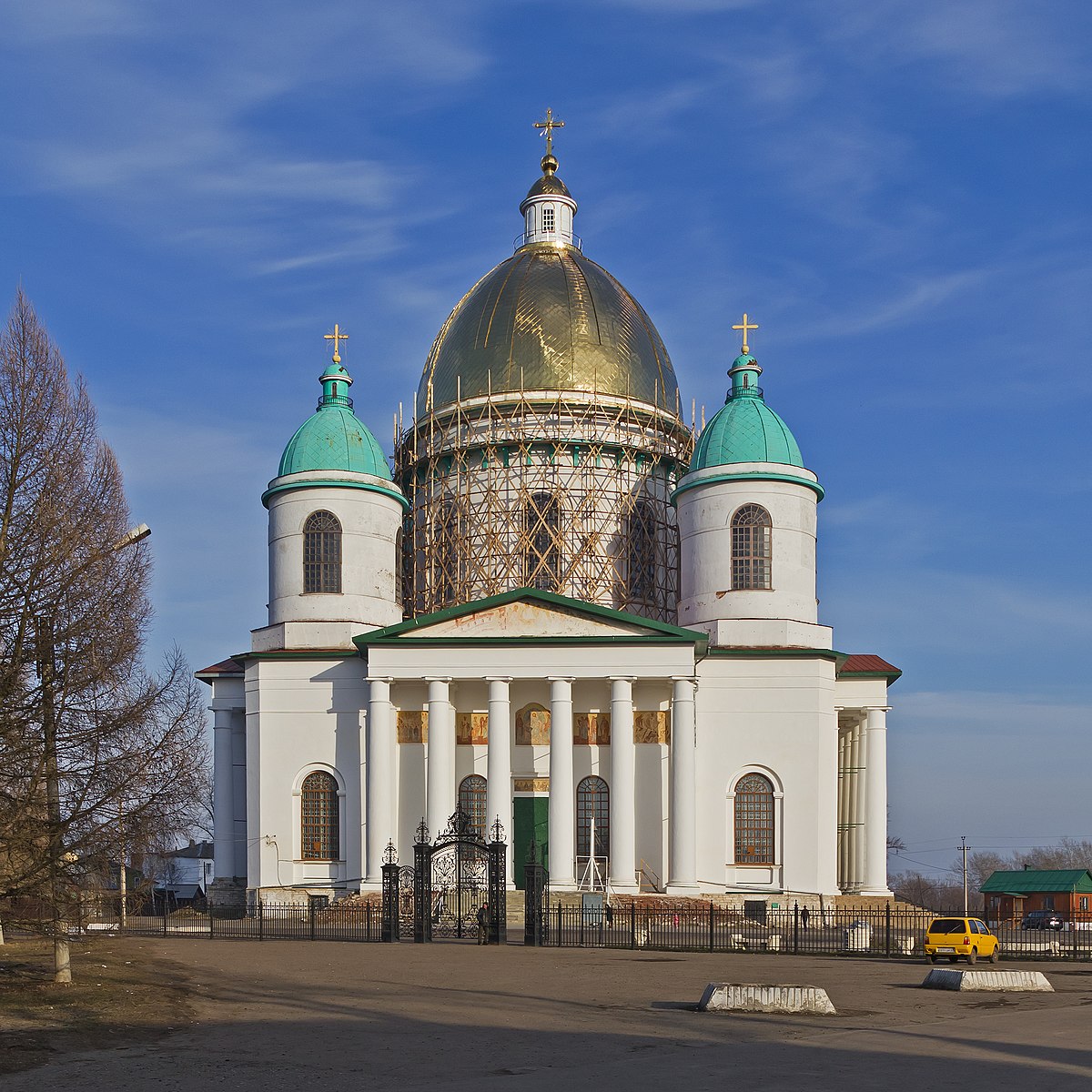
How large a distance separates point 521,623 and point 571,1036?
2628 centimetres

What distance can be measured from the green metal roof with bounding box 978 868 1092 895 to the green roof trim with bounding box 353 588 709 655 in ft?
149

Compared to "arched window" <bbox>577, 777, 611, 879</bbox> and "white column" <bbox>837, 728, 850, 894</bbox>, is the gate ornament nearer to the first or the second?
"arched window" <bbox>577, 777, 611, 879</bbox>

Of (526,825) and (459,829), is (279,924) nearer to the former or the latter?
(459,829)

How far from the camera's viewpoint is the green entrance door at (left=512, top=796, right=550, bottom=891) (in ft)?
144

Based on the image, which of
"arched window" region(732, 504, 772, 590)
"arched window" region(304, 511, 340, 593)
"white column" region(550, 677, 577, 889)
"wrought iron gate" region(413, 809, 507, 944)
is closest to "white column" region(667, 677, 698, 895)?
"white column" region(550, 677, 577, 889)

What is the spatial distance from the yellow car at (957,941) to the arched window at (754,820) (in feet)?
43.5

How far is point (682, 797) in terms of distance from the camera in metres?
42.2

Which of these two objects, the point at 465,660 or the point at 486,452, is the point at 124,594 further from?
the point at 486,452

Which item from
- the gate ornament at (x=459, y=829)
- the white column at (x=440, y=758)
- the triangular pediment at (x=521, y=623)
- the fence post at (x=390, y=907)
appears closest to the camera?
the fence post at (x=390, y=907)

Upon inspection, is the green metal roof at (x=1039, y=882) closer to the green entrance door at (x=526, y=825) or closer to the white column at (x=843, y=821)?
the white column at (x=843, y=821)

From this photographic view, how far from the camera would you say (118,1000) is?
64.0ft

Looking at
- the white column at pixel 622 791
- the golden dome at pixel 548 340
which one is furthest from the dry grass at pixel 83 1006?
the golden dome at pixel 548 340

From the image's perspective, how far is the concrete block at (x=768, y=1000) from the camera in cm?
1927

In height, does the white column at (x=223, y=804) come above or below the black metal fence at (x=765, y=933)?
above
